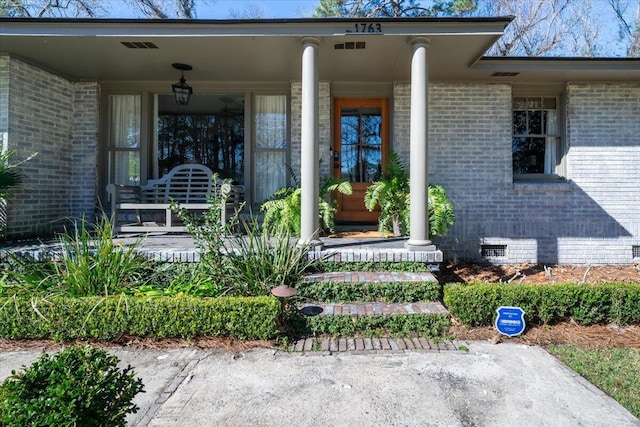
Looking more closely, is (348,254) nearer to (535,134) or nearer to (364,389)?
(364,389)

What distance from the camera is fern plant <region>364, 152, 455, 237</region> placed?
5.10 metres

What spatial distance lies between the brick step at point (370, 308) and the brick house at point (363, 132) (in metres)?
2.92

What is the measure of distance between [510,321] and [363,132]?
4285 mm

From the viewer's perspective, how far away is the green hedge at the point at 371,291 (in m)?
3.91

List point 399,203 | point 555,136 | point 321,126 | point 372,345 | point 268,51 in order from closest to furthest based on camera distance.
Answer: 1. point 372,345
2. point 268,51
3. point 399,203
4. point 321,126
5. point 555,136

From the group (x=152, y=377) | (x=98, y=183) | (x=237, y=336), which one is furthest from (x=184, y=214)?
(x=98, y=183)

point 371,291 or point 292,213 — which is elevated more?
point 292,213

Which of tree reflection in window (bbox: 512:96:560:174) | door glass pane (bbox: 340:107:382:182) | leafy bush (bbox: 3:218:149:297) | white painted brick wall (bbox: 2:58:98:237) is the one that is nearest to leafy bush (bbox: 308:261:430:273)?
leafy bush (bbox: 3:218:149:297)

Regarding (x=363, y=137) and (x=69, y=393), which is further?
(x=363, y=137)

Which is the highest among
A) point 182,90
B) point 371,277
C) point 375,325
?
point 182,90

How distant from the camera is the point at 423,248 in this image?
4453 millimetres

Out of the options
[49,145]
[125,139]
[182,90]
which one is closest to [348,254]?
[182,90]

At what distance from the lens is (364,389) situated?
260 cm

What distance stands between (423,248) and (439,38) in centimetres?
250
